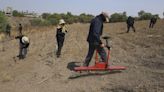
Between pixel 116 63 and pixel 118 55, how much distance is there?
2.58 meters

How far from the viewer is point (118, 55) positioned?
18.0 m

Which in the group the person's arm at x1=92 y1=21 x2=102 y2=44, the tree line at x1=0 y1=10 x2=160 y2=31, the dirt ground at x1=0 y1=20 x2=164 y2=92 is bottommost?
the tree line at x1=0 y1=10 x2=160 y2=31

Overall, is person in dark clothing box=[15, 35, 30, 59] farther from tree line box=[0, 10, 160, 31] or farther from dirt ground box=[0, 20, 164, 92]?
tree line box=[0, 10, 160, 31]

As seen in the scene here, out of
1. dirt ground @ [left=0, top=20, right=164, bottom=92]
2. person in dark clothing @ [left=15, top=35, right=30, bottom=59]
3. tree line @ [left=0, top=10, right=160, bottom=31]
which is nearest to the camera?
dirt ground @ [left=0, top=20, right=164, bottom=92]

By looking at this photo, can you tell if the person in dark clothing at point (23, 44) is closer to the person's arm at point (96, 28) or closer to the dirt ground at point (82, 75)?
the dirt ground at point (82, 75)

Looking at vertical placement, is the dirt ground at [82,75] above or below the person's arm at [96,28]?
below

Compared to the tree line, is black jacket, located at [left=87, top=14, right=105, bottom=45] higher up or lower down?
higher up

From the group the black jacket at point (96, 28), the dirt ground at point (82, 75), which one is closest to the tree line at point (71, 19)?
the dirt ground at point (82, 75)

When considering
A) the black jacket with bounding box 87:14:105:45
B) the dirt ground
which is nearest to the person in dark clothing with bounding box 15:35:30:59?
the dirt ground

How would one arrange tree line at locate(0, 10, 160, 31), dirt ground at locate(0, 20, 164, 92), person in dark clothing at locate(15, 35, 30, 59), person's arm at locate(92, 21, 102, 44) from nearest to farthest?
dirt ground at locate(0, 20, 164, 92), person's arm at locate(92, 21, 102, 44), person in dark clothing at locate(15, 35, 30, 59), tree line at locate(0, 10, 160, 31)

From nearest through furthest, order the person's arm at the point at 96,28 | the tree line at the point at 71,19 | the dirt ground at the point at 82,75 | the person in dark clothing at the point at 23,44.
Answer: the dirt ground at the point at 82,75 → the person's arm at the point at 96,28 → the person in dark clothing at the point at 23,44 → the tree line at the point at 71,19

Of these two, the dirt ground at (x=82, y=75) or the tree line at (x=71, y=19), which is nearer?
the dirt ground at (x=82, y=75)

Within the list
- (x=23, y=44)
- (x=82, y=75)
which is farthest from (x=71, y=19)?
(x=82, y=75)

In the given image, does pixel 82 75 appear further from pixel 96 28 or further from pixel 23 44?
pixel 23 44
